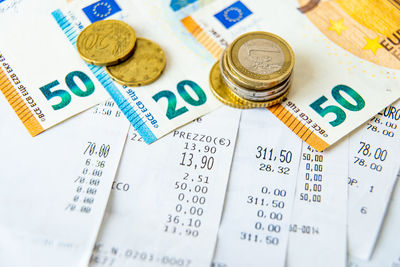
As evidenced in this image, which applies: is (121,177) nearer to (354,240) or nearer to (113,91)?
(113,91)

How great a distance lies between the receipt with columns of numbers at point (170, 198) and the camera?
1.58 ft

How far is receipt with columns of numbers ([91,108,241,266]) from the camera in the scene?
48cm

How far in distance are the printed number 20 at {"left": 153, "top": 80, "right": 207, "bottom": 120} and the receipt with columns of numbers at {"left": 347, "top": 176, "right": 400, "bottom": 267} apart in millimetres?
302

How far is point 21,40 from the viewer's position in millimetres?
610

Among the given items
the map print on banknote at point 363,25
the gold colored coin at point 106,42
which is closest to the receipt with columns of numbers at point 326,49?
the map print on banknote at point 363,25

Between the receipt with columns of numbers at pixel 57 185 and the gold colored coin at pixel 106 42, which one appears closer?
the receipt with columns of numbers at pixel 57 185

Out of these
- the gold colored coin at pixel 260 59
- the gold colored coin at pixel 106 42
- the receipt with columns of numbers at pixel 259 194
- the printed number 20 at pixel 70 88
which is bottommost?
the receipt with columns of numbers at pixel 259 194

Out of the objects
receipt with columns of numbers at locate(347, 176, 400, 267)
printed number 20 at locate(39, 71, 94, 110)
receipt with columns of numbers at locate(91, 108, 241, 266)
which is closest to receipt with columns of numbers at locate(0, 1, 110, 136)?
printed number 20 at locate(39, 71, 94, 110)

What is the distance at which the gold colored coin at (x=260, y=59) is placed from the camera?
54 cm

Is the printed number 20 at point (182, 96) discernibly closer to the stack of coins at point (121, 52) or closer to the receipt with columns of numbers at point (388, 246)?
the stack of coins at point (121, 52)

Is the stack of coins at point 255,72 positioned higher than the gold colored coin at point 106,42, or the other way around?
the gold colored coin at point 106,42

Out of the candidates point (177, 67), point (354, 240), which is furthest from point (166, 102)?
point (354, 240)

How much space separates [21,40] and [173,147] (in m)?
0.31

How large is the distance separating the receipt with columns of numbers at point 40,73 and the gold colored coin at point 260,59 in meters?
0.20
